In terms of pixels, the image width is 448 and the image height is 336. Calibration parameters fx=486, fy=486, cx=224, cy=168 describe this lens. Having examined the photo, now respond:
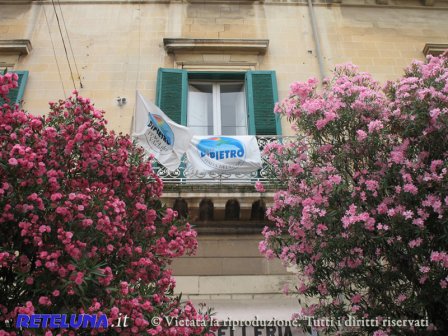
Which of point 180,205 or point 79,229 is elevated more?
point 180,205

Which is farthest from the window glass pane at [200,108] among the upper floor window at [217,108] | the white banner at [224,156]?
the white banner at [224,156]

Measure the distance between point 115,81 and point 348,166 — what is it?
5637 millimetres

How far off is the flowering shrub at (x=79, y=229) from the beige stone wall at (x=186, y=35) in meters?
4.59

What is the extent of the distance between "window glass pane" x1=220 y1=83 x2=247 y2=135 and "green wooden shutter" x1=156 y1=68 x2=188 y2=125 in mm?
795

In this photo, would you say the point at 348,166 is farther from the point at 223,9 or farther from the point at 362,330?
the point at 223,9

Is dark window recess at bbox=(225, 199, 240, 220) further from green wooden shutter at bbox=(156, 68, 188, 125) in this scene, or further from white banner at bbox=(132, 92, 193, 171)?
green wooden shutter at bbox=(156, 68, 188, 125)

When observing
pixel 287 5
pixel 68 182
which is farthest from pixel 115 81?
pixel 68 182

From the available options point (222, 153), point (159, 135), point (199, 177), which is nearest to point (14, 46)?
point (159, 135)

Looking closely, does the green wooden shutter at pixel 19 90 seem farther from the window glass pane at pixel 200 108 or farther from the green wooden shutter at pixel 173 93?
the window glass pane at pixel 200 108

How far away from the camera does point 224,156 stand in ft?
25.0

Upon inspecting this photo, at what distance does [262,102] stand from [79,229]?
5.67m

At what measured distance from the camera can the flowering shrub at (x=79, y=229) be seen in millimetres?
3607

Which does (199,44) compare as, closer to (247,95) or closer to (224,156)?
(247,95)

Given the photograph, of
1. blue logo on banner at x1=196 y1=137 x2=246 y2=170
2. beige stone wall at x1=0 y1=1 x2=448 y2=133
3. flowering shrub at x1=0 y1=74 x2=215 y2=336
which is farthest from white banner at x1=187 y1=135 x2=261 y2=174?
flowering shrub at x1=0 y1=74 x2=215 y2=336
